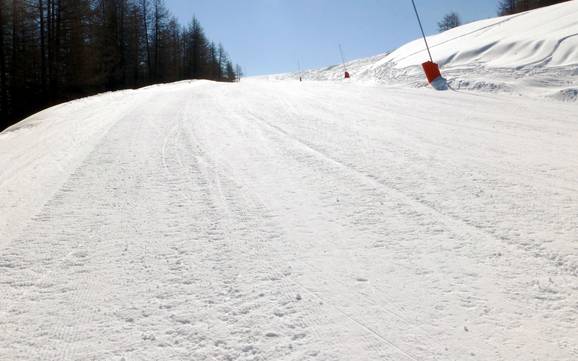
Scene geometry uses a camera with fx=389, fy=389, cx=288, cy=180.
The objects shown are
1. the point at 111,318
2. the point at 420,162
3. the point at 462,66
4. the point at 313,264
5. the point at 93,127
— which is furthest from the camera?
the point at 462,66

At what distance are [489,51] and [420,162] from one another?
36.3ft

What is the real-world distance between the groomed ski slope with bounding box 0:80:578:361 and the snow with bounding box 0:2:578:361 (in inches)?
0.5

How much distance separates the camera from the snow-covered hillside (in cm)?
1027

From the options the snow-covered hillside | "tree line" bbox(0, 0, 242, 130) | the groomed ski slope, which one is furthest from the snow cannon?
"tree line" bbox(0, 0, 242, 130)

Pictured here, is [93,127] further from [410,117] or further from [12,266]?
[410,117]

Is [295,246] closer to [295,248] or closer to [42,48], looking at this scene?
[295,248]

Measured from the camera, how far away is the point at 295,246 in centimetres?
320

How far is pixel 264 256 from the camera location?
3051mm

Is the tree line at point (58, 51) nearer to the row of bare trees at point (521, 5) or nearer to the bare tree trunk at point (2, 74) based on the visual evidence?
the bare tree trunk at point (2, 74)

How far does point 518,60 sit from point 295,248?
12157 millimetres

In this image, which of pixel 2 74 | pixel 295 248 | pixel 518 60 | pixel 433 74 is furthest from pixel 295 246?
pixel 2 74

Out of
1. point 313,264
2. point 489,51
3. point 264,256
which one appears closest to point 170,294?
point 264,256

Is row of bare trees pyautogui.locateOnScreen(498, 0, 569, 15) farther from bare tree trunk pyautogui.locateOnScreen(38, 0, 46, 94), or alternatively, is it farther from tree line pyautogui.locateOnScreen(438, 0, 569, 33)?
bare tree trunk pyautogui.locateOnScreen(38, 0, 46, 94)

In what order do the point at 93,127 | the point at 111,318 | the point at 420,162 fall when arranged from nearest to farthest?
the point at 111,318, the point at 420,162, the point at 93,127
